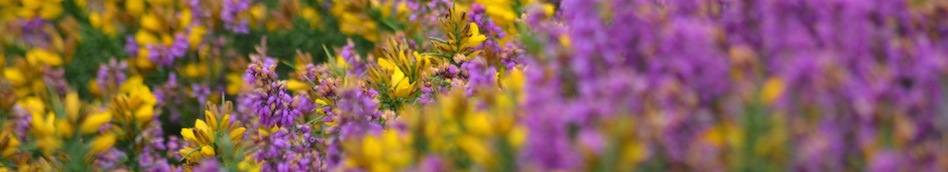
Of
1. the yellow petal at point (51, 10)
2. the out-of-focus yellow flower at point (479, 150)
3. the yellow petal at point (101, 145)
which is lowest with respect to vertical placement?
the out-of-focus yellow flower at point (479, 150)

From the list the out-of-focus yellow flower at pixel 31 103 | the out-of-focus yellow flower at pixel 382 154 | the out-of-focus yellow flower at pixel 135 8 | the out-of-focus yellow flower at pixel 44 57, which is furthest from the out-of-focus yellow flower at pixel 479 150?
the out-of-focus yellow flower at pixel 135 8

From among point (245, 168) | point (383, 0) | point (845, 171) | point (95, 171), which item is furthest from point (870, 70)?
point (383, 0)

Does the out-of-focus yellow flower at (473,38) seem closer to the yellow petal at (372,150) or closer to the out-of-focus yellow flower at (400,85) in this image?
the out-of-focus yellow flower at (400,85)

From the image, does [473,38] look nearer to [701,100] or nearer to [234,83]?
[701,100]

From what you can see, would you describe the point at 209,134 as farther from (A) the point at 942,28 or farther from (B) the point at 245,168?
(A) the point at 942,28

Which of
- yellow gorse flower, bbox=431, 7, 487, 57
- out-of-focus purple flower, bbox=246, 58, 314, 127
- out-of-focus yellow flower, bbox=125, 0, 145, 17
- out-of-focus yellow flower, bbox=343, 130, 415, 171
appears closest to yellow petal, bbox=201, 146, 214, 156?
out-of-focus purple flower, bbox=246, 58, 314, 127

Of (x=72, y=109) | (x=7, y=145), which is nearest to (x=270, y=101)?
(x=72, y=109)

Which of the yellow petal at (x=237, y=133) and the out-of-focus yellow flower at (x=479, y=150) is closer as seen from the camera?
the out-of-focus yellow flower at (x=479, y=150)
